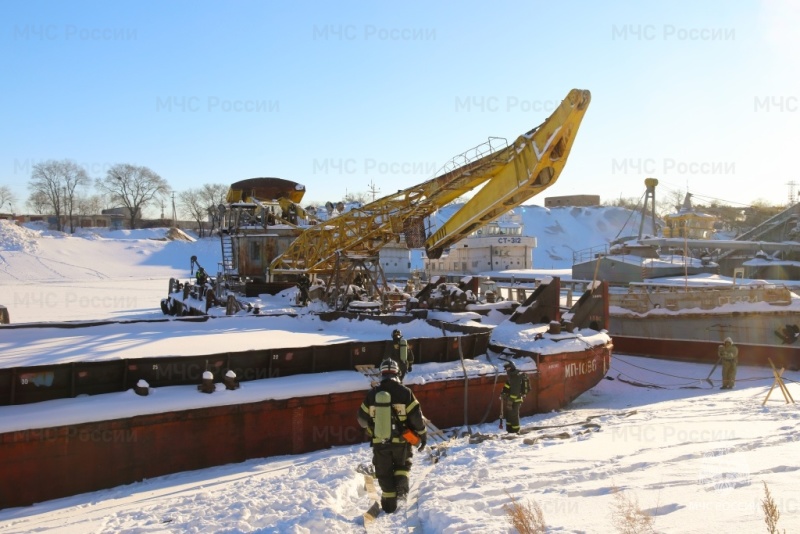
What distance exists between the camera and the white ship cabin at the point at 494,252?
39.9 meters

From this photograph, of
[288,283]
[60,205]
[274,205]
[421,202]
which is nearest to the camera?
[421,202]

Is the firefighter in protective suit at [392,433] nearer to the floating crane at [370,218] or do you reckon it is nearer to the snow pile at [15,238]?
the floating crane at [370,218]

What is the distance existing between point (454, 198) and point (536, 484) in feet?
35.7

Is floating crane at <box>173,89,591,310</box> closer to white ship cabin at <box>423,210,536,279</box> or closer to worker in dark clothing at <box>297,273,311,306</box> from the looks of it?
worker in dark clothing at <box>297,273,311,306</box>

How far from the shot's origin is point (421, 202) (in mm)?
16422

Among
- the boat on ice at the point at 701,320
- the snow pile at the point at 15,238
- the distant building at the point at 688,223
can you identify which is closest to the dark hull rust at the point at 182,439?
the boat on ice at the point at 701,320

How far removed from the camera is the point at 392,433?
18.8 feet

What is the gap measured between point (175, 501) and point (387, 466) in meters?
2.52

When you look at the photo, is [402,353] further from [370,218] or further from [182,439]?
[370,218]

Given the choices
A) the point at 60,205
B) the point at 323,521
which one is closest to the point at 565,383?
the point at 323,521

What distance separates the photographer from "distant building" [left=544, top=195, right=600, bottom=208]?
108812mm

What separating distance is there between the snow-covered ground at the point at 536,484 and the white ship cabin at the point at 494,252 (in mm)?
28460

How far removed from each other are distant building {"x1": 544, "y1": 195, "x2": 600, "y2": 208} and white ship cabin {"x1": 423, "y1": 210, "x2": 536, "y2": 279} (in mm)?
69969

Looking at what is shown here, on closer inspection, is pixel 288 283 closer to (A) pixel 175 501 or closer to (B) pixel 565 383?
(B) pixel 565 383
